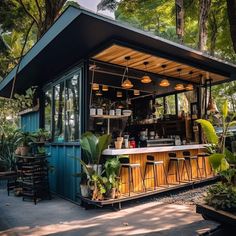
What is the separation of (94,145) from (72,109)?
1446 mm

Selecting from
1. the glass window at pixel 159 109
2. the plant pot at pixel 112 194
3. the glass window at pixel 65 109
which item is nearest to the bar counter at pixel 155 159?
the plant pot at pixel 112 194

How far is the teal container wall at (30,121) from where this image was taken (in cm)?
892

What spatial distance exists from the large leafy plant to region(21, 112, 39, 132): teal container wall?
409 cm

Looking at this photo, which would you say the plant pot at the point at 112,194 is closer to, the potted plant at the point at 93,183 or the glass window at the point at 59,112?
the potted plant at the point at 93,183

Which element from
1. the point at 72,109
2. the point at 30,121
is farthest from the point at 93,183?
the point at 30,121

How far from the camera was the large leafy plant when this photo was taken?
520 centimetres

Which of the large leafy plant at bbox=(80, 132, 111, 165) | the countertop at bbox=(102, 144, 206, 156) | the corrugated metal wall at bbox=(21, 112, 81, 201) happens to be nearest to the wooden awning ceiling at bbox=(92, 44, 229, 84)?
the large leafy plant at bbox=(80, 132, 111, 165)

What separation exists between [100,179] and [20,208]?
183cm

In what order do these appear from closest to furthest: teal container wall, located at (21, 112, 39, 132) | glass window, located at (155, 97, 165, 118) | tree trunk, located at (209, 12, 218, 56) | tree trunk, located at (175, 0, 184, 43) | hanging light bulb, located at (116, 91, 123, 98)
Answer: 1. teal container wall, located at (21, 112, 39, 132)
2. tree trunk, located at (175, 0, 184, 43)
3. hanging light bulb, located at (116, 91, 123, 98)
4. glass window, located at (155, 97, 165, 118)
5. tree trunk, located at (209, 12, 218, 56)

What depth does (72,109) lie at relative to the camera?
6320 millimetres

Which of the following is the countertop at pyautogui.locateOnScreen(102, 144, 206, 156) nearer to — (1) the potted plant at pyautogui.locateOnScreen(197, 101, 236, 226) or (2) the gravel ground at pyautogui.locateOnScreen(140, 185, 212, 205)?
(2) the gravel ground at pyautogui.locateOnScreen(140, 185, 212, 205)

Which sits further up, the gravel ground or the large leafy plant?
the large leafy plant

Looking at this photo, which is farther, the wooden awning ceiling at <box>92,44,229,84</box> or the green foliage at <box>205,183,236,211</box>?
the wooden awning ceiling at <box>92,44,229,84</box>

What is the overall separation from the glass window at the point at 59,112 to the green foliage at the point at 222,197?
4001 mm
